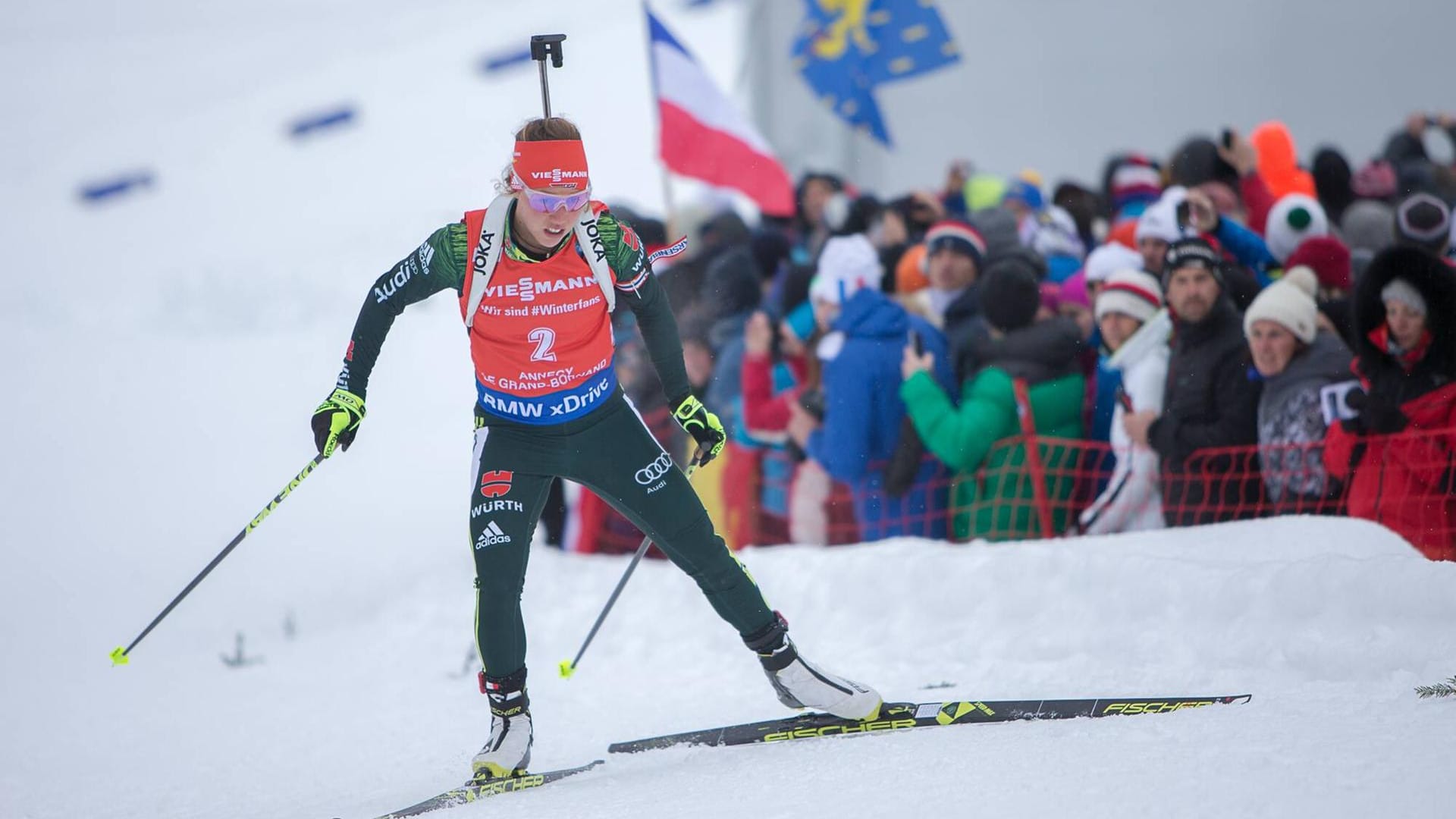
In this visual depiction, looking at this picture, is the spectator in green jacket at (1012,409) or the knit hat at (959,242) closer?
the spectator in green jacket at (1012,409)

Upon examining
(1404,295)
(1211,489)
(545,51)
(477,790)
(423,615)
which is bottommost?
(477,790)

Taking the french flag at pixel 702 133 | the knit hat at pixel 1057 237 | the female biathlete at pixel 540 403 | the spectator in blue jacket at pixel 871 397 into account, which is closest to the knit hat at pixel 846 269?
the spectator in blue jacket at pixel 871 397

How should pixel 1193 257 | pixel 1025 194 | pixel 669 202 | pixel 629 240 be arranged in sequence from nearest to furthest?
pixel 629 240, pixel 1193 257, pixel 669 202, pixel 1025 194

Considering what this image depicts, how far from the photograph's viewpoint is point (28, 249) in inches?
606

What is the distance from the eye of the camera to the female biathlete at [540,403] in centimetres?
396

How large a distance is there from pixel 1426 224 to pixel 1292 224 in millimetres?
586

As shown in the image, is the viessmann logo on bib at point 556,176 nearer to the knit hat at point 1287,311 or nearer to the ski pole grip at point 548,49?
the ski pole grip at point 548,49

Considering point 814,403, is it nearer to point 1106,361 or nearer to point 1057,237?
point 1106,361

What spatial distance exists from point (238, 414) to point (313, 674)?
6.50 meters

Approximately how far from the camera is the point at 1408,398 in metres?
4.79

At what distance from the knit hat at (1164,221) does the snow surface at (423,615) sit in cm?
153

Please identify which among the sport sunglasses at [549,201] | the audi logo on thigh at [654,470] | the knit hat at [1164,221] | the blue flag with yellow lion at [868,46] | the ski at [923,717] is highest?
the blue flag with yellow lion at [868,46]

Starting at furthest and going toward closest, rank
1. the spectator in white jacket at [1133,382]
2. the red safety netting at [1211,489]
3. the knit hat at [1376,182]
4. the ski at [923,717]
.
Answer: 1. the knit hat at [1376,182]
2. the spectator in white jacket at [1133,382]
3. the red safety netting at [1211,489]
4. the ski at [923,717]

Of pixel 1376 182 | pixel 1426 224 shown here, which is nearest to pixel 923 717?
pixel 1426 224
